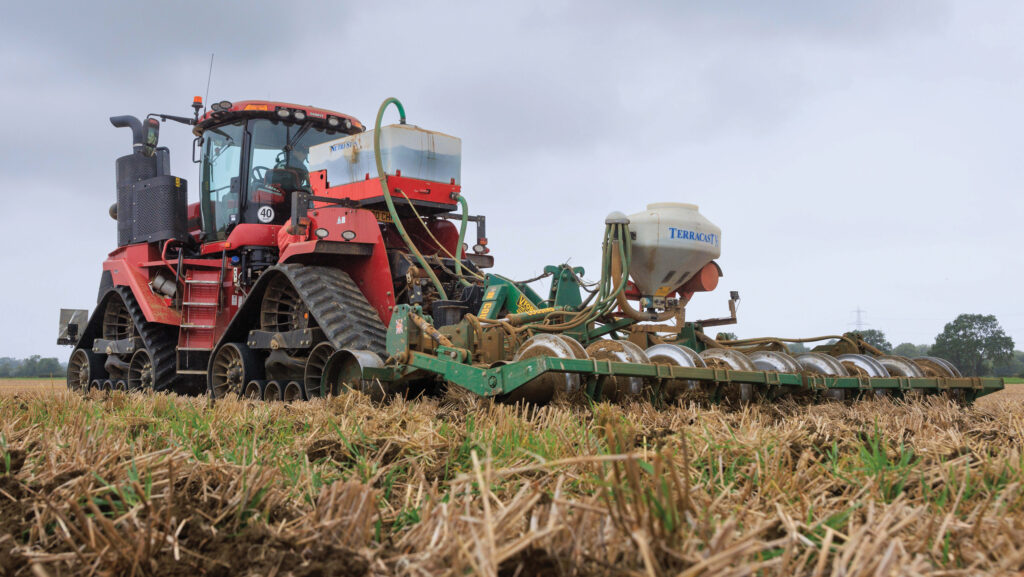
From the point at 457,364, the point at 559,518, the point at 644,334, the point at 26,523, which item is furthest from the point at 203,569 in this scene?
the point at 644,334

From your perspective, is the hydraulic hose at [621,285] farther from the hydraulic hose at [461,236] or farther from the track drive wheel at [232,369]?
the track drive wheel at [232,369]

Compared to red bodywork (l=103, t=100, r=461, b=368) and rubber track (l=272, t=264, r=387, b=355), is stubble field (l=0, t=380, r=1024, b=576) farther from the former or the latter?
red bodywork (l=103, t=100, r=461, b=368)

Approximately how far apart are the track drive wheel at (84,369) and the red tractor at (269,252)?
0.03m

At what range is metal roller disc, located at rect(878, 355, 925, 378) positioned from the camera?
7.20 meters

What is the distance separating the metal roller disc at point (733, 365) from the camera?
19.1 feet

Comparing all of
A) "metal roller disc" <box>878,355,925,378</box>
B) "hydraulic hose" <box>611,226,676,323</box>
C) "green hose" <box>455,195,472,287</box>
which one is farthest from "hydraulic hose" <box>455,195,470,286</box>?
"metal roller disc" <box>878,355,925,378</box>

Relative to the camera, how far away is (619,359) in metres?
5.52

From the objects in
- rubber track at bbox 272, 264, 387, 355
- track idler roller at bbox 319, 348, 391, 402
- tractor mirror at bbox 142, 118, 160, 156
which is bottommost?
track idler roller at bbox 319, 348, 391, 402

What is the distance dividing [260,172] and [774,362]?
20.0 feet

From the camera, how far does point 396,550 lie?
169cm

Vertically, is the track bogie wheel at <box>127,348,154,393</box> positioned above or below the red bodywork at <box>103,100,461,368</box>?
below

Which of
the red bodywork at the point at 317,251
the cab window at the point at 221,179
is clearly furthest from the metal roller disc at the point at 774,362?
the cab window at the point at 221,179

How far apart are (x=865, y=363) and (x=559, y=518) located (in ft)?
20.3

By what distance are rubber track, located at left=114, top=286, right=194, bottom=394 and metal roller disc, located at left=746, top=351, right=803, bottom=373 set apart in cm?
709
